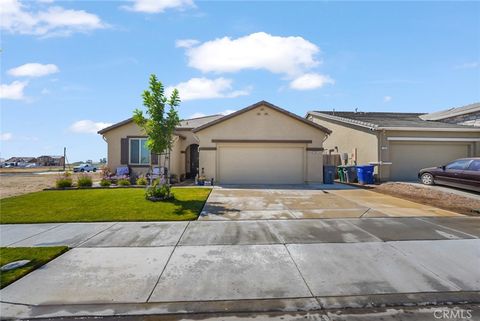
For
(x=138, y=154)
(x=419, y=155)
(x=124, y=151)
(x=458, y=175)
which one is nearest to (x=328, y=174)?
(x=419, y=155)

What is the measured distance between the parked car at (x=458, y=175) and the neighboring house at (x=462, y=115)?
6960 mm

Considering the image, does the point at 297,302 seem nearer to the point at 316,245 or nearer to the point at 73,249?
the point at 316,245

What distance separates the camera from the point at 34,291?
409cm

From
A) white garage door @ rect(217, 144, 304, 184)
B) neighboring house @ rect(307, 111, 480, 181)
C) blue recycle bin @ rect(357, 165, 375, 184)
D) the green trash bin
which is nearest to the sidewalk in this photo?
white garage door @ rect(217, 144, 304, 184)

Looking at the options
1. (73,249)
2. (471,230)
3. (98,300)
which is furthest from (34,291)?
(471,230)

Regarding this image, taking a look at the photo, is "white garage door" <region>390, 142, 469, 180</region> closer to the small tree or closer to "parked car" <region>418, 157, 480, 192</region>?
"parked car" <region>418, 157, 480, 192</region>

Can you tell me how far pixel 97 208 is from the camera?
371 inches

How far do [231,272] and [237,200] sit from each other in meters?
6.40

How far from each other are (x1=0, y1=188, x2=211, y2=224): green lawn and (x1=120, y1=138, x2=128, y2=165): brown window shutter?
613cm

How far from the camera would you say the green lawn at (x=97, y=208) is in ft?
26.9

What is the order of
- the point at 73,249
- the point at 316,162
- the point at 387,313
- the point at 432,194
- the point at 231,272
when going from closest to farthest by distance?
the point at 387,313 → the point at 231,272 → the point at 73,249 → the point at 432,194 → the point at 316,162

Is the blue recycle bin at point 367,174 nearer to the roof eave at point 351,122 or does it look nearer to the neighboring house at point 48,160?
the roof eave at point 351,122

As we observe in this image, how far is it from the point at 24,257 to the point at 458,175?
1537 centimetres

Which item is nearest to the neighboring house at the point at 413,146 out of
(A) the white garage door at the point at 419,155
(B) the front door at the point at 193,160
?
(A) the white garage door at the point at 419,155
